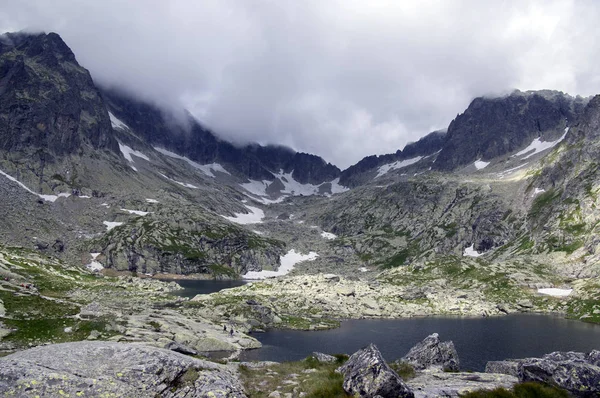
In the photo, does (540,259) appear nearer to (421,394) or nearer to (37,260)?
(421,394)

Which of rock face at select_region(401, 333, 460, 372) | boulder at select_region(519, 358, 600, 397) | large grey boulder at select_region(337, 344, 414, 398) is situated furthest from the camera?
rock face at select_region(401, 333, 460, 372)

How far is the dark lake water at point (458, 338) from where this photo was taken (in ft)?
199

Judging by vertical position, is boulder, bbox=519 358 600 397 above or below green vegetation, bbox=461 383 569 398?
above

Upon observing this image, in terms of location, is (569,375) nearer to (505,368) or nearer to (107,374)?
(505,368)

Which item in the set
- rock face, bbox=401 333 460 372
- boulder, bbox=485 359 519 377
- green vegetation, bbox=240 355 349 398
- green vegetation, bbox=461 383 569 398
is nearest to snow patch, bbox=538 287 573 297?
rock face, bbox=401 333 460 372

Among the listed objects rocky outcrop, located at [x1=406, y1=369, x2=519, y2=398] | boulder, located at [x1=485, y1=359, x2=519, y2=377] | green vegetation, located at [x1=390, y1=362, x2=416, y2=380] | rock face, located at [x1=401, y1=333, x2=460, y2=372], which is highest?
rocky outcrop, located at [x1=406, y1=369, x2=519, y2=398]

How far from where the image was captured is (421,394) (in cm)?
1814

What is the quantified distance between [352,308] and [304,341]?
39.8m

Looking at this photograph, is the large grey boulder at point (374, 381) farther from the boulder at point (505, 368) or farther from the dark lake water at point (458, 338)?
the dark lake water at point (458, 338)

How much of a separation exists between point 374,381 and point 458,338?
→ 66.5 meters

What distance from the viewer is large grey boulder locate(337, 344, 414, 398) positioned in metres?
17.0

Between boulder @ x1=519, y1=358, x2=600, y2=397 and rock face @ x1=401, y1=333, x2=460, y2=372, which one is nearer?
boulder @ x1=519, y1=358, x2=600, y2=397

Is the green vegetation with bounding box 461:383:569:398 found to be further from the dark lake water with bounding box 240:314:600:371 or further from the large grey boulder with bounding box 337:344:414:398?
the dark lake water with bounding box 240:314:600:371

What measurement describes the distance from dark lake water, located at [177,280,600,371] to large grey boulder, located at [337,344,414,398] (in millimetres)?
38438
